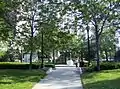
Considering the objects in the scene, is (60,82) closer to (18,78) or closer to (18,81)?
(18,81)

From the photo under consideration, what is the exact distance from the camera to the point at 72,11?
35469mm

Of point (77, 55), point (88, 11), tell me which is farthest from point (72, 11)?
point (77, 55)

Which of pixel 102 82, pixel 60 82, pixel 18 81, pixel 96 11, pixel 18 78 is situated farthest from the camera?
pixel 96 11

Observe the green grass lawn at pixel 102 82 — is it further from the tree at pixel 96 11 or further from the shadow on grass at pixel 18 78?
the tree at pixel 96 11

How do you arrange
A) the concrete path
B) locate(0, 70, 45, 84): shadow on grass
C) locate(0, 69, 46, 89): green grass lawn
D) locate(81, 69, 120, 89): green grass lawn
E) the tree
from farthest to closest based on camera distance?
the tree < locate(0, 70, 45, 84): shadow on grass < locate(0, 69, 46, 89): green grass lawn < the concrete path < locate(81, 69, 120, 89): green grass lawn

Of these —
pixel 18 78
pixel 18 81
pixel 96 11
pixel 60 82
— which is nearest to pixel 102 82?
pixel 60 82

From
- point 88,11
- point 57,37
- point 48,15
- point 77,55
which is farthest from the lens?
point 77,55

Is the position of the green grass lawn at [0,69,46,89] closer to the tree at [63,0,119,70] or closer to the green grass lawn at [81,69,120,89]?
the green grass lawn at [81,69,120,89]

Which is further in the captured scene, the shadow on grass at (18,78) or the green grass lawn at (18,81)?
the shadow on grass at (18,78)

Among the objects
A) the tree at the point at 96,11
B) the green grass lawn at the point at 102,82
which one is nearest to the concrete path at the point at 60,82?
the green grass lawn at the point at 102,82

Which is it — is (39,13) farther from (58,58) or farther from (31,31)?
(58,58)

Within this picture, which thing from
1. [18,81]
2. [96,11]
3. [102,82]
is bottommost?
[102,82]

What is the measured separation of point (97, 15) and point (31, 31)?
753 cm

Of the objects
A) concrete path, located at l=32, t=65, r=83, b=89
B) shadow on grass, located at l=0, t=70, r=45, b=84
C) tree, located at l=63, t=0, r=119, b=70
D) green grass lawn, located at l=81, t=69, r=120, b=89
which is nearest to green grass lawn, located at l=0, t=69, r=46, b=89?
shadow on grass, located at l=0, t=70, r=45, b=84
